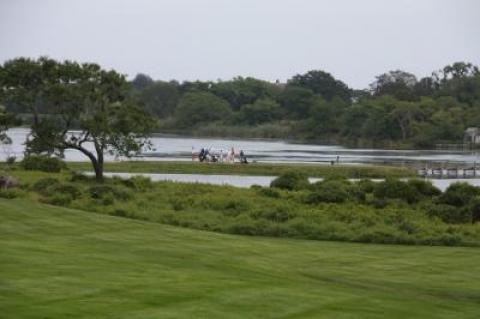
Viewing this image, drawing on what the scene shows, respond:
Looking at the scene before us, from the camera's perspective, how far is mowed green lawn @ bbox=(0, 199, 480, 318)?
513 inches

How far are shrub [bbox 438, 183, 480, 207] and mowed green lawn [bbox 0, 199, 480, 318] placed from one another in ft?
43.3

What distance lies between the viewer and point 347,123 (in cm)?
17400

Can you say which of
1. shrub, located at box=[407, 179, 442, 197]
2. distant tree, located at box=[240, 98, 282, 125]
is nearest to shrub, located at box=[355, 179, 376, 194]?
shrub, located at box=[407, 179, 442, 197]

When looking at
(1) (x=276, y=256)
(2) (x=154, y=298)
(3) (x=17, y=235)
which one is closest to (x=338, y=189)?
(1) (x=276, y=256)

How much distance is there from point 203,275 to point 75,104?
3567 cm

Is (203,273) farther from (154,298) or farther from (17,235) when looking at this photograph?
(17,235)

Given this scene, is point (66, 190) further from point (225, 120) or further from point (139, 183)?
point (225, 120)

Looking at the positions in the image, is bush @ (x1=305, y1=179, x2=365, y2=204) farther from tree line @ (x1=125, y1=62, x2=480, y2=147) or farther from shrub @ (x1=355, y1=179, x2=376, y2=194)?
tree line @ (x1=125, y1=62, x2=480, y2=147)

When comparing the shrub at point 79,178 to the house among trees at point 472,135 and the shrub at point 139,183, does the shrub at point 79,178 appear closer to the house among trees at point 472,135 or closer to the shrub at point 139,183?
the shrub at point 139,183

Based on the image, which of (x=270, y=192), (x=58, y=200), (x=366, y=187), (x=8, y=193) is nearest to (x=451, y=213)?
(x=366, y=187)

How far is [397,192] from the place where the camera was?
4272 cm

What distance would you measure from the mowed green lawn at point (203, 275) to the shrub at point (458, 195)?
13.2 m

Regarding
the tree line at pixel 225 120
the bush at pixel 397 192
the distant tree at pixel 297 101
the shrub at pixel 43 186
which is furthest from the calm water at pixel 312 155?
the distant tree at pixel 297 101

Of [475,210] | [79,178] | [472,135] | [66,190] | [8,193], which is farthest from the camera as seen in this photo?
[472,135]
